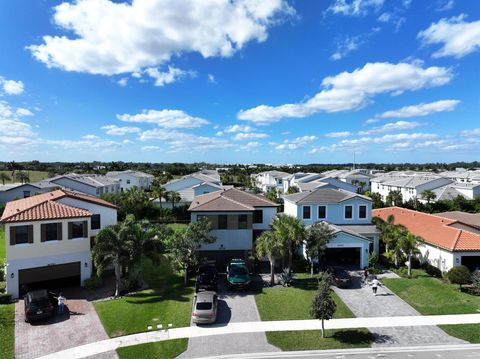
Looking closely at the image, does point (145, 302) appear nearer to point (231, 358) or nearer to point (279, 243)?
point (231, 358)

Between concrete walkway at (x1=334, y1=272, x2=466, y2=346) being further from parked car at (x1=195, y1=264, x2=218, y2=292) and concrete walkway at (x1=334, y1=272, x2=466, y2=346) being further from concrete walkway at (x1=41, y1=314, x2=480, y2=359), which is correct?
parked car at (x1=195, y1=264, x2=218, y2=292)

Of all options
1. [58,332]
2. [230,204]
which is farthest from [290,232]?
[58,332]

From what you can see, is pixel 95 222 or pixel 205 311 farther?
pixel 95 222

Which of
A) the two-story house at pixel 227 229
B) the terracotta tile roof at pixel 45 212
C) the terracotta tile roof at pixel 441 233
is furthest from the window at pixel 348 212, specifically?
the terracotta tile roof at pixel 45 212

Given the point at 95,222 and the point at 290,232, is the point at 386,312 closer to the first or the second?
the point at 290,232

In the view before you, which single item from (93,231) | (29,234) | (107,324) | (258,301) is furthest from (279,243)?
(29,234)

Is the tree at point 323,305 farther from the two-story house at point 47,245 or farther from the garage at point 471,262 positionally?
the two-story house at point 47,245

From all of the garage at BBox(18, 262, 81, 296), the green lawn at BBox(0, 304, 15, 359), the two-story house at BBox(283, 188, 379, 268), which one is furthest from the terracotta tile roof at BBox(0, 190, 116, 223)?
the two-story house at BBox(283, 188, 379, 268)
